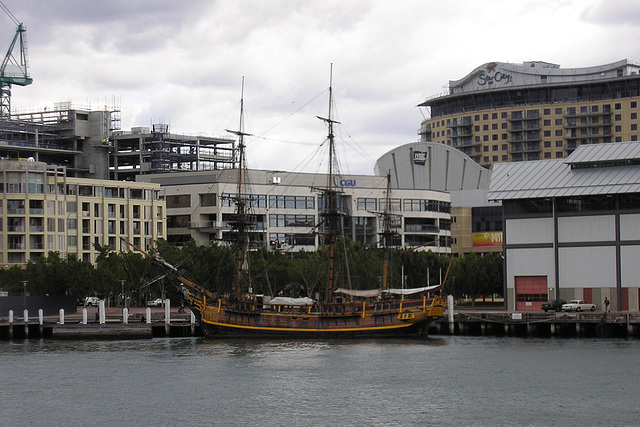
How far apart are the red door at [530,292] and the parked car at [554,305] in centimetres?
290

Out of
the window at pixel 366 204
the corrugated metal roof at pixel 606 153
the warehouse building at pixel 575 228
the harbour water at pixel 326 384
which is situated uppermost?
the corrugated metal roof at pixel 606 153

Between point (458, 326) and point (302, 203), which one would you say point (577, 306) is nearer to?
point (458, 326)

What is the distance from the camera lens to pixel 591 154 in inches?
4350

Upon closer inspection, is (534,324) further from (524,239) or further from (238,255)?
(238,255)

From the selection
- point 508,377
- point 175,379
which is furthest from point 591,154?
point 175,379

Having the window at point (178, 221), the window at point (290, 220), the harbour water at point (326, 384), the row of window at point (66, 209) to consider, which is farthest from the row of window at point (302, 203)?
the harbour water at point (326, 384)

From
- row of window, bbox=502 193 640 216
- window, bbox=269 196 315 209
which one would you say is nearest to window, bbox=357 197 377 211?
window, bbox=269 196 315 209

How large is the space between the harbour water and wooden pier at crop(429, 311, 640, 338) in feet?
11.8

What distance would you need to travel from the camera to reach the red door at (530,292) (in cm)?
11031

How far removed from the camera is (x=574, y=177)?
357 feet

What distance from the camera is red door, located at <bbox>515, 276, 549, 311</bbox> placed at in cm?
11031

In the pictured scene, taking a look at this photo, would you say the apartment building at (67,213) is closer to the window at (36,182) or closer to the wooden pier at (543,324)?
the window at (36,182)

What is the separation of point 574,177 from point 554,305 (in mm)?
14004

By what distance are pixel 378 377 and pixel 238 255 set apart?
42.9 metres
